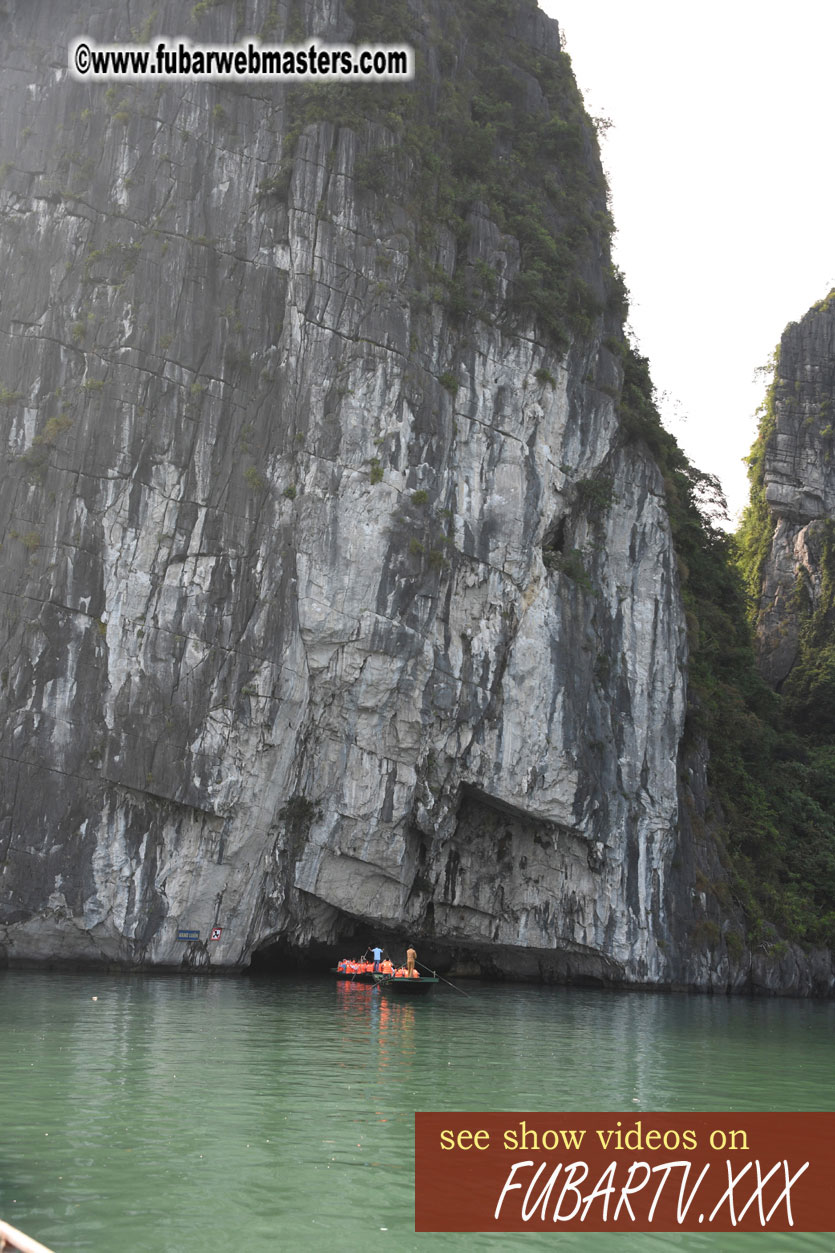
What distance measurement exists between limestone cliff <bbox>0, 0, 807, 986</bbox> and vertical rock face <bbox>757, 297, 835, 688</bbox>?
20.5 metres

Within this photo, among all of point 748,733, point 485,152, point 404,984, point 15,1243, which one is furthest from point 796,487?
point 15,1243

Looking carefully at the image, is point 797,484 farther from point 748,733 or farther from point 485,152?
point 485,152

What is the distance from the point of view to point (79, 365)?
93.7 feet

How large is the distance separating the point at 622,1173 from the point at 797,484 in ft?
166

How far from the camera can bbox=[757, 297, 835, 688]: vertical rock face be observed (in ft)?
174

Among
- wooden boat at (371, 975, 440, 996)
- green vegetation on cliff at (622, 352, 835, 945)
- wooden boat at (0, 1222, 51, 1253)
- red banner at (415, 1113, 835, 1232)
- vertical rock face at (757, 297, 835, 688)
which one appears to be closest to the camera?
wooden boat at (0, 1222, 51, 1253)

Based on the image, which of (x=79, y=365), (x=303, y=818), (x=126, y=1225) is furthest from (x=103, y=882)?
(x=126, y=1225)

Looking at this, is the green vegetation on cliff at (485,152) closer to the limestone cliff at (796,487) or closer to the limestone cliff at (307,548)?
the limestone cliff at (307,548)

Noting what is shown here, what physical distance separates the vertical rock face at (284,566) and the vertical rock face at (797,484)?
70.3 feet

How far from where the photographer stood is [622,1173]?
8773 millimetres

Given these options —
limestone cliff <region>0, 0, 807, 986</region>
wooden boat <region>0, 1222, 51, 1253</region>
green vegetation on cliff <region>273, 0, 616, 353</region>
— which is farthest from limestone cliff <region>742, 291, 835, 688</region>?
wooden boat <region>0, 1222, 51, 1253</region>

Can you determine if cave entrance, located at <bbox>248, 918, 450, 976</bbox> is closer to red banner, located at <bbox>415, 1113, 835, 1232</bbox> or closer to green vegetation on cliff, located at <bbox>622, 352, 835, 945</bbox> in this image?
green vegetation on cliff, located at <bbox>622, 352, 835, 945</bbox>

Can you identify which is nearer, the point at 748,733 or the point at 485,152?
the point at 485,152

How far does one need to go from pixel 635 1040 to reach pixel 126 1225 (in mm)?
13661
